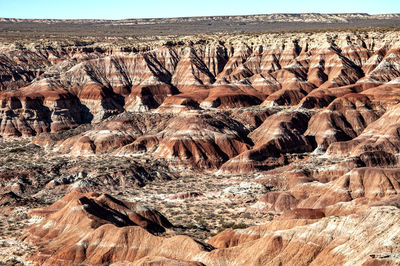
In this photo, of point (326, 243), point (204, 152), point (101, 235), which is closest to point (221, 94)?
point (204, 152)

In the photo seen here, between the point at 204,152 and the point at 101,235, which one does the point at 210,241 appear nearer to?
the point at 101,235

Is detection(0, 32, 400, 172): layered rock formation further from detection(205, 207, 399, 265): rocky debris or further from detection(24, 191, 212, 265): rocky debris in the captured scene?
detection(205, 207, 399, 265): rocky debris

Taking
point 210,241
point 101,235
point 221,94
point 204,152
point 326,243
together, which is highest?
point 326,243

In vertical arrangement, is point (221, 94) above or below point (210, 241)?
above

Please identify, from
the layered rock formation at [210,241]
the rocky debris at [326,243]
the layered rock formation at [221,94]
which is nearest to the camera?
the rocky debris at [326,243]

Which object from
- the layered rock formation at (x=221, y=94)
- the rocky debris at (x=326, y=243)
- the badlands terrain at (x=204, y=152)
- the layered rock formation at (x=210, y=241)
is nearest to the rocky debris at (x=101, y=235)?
the layered rock formation at (x=210, y=241)

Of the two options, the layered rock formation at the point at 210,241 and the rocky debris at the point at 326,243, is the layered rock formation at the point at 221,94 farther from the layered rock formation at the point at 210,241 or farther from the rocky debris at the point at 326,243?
the rocky debris at the point at 326,243

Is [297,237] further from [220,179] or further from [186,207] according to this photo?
[220,179]

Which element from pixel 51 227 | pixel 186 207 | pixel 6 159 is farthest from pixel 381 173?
pixel 6 159

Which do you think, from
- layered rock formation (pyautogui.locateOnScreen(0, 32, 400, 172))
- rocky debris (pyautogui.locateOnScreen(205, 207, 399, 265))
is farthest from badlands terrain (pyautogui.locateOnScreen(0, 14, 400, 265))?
layered rock formation (pyautogui.locateOnScreen(0, 32, 400, 172))
